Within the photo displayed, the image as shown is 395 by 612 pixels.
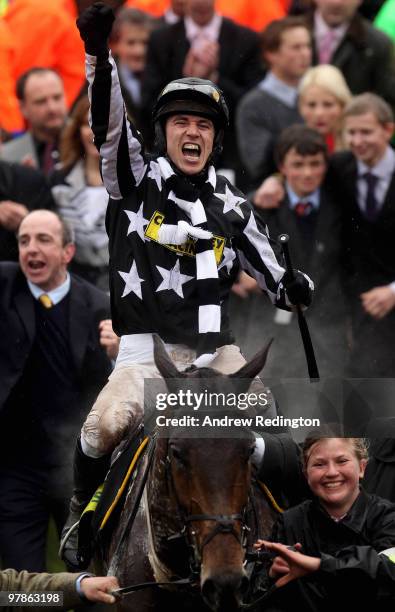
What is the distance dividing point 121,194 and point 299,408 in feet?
4.64

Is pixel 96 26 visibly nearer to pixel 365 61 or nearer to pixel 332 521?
pixel 332 521

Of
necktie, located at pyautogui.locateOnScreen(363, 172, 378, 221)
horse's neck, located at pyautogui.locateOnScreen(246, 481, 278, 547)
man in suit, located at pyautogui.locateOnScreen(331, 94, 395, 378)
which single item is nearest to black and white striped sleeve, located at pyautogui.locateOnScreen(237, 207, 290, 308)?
horse's neck, located at pyautogui.locateOnScreen(246, 481, 278, 547)

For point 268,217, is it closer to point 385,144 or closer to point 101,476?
point 385,144

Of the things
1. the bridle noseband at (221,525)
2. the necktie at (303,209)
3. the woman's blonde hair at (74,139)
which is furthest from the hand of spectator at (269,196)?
the bridle noseband at (221,525)

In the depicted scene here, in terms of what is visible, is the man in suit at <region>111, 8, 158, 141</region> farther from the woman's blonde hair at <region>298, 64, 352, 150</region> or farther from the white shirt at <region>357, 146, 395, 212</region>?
the white shirt at <region>357, 146, 395, 212</region>

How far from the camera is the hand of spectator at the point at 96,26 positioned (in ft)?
23.4

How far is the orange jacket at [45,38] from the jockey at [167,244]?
598 cm

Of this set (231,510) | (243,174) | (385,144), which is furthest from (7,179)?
(231,510)

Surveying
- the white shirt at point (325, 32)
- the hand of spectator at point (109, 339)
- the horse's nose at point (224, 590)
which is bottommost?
the horse's nose at point (224, 590)

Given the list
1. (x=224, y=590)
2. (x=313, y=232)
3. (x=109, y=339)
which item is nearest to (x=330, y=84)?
(x=313, y=232)

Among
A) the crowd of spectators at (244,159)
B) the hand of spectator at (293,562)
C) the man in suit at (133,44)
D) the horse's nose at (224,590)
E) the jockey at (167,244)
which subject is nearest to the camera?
the horse's nose at (224,590)

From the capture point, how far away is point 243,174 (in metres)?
12.5

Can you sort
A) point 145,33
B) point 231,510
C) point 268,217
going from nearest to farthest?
1. point 231,510
2. point 268,217
3. point 145,33

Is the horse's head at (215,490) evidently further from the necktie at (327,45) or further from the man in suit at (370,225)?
the necktie at (327,45)
